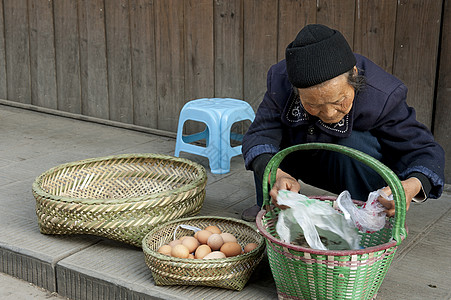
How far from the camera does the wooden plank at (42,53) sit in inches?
199

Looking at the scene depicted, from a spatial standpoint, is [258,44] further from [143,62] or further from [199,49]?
[143,62]

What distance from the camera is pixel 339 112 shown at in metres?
2.28

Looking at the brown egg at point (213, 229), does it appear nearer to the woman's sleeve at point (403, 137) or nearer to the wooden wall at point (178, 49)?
the woman's sleeve at point (403, 137)

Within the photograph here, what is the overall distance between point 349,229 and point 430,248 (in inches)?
25.1

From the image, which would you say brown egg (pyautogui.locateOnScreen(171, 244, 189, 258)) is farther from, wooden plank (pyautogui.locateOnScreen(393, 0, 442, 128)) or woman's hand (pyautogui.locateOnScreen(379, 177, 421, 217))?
wooden plank (pyautogui.locateOnScreen(393, 0, 442, 128))

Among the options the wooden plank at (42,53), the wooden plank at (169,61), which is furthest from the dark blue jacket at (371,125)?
the wooden plank at (42,53)

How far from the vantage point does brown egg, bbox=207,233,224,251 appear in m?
2.42

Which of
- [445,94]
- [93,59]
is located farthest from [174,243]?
[93,59]

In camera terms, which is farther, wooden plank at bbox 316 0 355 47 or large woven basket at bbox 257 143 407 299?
wooden plank at bbox 316 0 355 47

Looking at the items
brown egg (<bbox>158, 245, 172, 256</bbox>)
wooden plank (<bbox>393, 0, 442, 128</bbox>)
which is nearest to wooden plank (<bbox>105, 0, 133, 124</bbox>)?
wooden plank (<bbox>393, 0, 442, 128</bbox>)

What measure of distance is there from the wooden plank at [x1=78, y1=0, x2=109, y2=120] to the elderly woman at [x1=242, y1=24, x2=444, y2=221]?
2.39m

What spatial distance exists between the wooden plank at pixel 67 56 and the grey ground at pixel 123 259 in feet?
4.48

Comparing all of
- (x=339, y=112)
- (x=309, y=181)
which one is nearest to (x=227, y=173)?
(x=309, y=181)

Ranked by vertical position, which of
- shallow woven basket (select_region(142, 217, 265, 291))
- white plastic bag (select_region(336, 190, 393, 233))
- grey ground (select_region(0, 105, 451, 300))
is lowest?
grey ground (select_region(0, 105, 451, 300))
